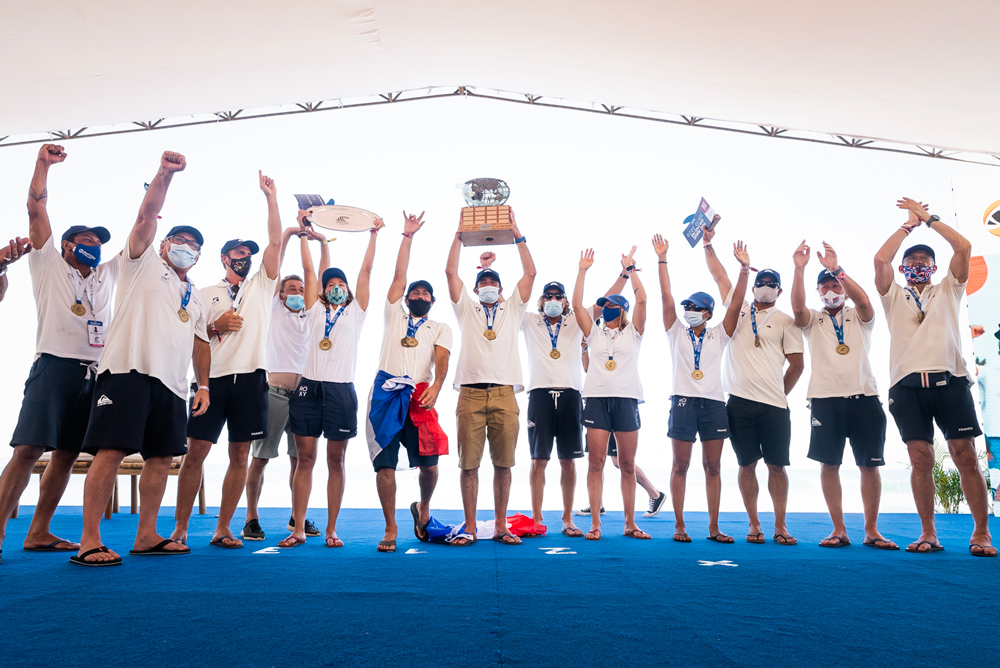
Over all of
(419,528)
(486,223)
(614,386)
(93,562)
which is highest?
(486,223)

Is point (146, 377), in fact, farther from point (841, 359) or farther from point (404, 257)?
point (841, 359)

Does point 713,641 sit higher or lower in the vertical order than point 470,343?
lower

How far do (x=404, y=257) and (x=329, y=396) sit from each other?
0.99m

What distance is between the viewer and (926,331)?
3754 mm

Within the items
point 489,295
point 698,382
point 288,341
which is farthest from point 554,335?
point 288,341

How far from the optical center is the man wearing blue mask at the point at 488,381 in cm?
379

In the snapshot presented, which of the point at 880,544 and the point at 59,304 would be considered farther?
the point at 880,544

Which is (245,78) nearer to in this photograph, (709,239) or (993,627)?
(709,239)

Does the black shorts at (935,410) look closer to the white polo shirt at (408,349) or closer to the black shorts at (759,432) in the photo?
the black shorts at (759,432)

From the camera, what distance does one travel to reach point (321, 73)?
256 inches

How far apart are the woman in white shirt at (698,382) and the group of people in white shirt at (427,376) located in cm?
1

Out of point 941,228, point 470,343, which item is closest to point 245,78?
point 470,343

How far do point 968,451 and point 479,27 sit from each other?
508cm

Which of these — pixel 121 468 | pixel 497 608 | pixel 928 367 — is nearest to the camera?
pixel 497 608
